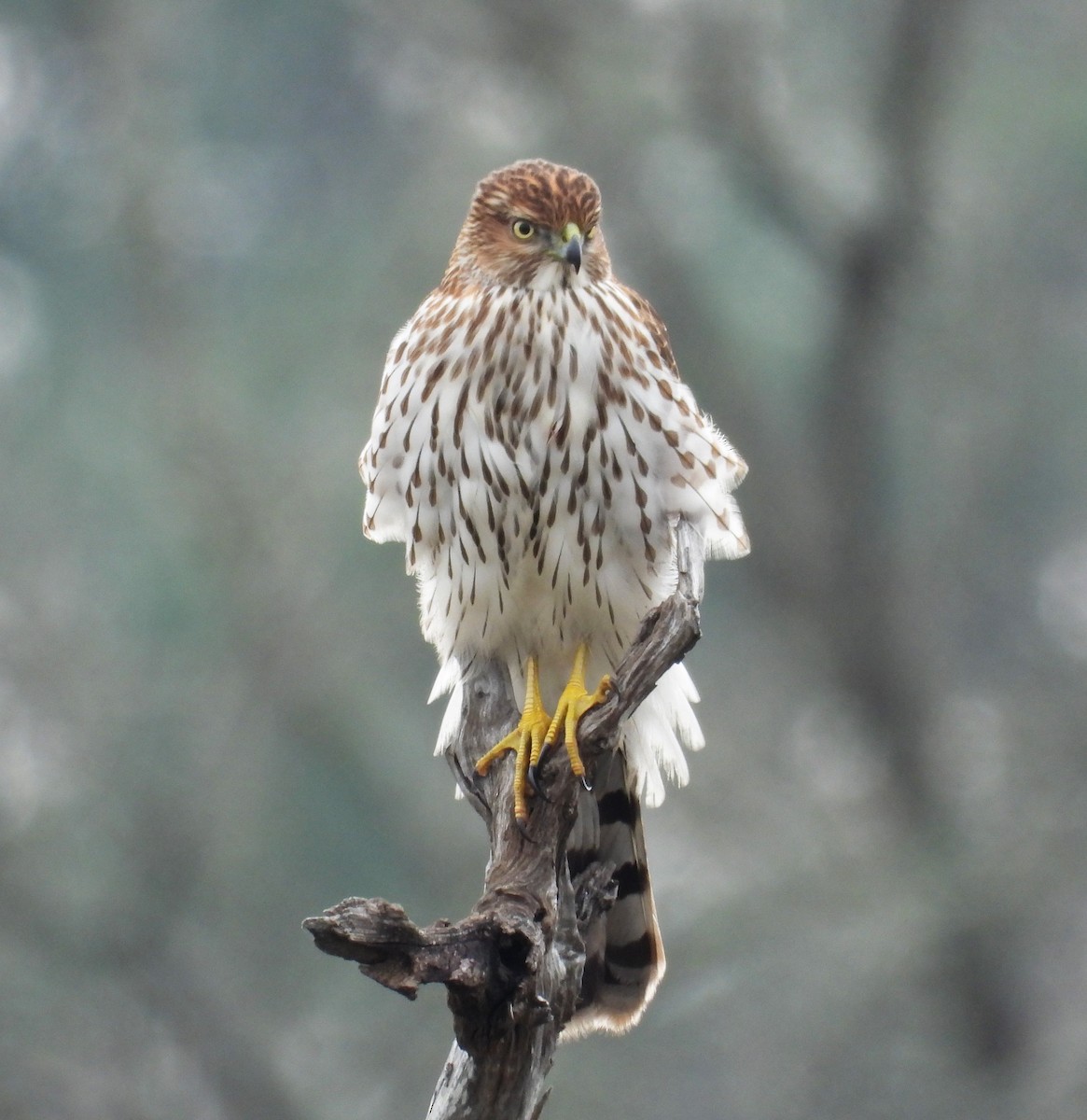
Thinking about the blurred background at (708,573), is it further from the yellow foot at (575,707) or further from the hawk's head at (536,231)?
the hawk's head at (536,231)

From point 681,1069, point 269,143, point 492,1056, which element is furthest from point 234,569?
point 492,1056

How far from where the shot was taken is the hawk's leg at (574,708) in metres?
3.39

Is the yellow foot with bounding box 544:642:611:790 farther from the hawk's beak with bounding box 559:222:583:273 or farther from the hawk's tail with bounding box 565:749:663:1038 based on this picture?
the hawk's beak with bounding box 559:222:583:273

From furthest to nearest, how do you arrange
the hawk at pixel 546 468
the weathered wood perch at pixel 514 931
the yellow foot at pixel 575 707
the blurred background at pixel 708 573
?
the blurred background at pixel 708 573, the hawk at pixel 546 468, the yellow foot at pixel 575 707, the weathered wood perch at pixel 514 931

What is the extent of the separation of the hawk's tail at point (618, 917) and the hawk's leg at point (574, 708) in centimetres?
28

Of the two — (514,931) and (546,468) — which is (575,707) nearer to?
(546,468)

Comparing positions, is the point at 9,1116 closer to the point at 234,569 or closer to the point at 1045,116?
the point at 234,569

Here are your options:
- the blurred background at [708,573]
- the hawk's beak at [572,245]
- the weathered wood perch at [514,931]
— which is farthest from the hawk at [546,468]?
the blurred background at [708,573]

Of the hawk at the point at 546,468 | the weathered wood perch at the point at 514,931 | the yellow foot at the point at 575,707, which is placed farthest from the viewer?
the hawk at the point at 546,468

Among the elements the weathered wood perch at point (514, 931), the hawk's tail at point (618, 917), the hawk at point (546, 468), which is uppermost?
the hawk at point (546, 468)

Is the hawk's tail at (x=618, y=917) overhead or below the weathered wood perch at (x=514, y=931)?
overhead

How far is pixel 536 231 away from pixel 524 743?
1113mm

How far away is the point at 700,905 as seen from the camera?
805cm

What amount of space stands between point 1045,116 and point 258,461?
173 inches
